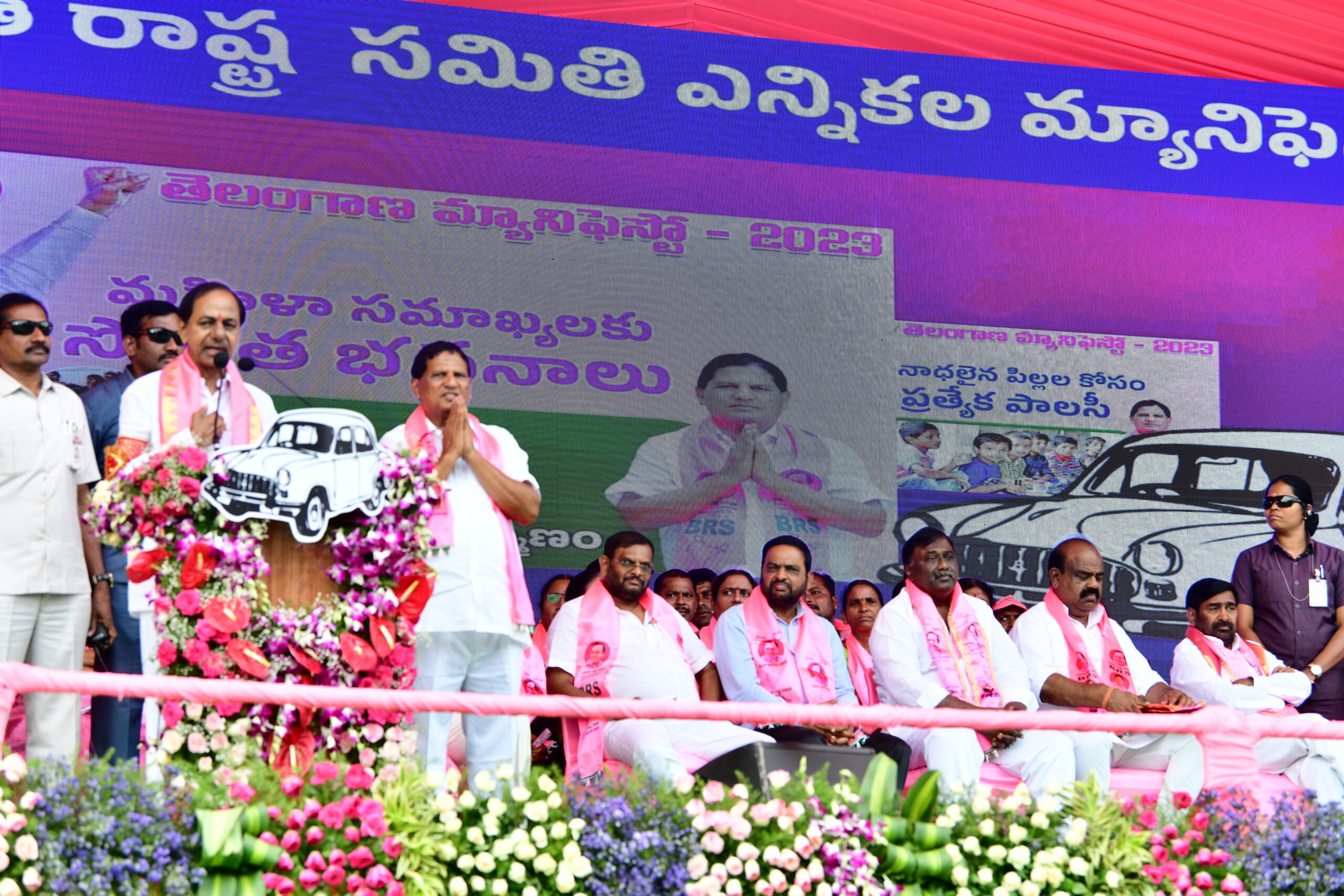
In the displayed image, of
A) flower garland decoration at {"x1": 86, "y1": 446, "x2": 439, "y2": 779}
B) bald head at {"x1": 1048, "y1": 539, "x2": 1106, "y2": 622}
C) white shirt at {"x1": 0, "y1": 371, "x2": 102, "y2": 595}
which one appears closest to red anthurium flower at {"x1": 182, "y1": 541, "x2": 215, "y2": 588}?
flower garland decoration at {"x1": 86, "y1": 446, "x2": 439, "y2": 779}

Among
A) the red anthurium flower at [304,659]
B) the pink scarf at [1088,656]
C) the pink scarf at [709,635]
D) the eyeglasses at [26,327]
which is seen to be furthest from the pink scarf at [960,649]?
the eyeglasses at [26,327]

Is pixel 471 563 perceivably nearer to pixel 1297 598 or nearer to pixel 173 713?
pixel 173 713

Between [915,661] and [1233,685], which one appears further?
[1233,685]

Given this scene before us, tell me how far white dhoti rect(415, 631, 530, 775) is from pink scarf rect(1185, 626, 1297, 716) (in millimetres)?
3432

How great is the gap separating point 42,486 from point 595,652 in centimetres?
193

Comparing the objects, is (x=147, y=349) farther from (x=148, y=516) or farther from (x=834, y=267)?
(x=834, y=267)

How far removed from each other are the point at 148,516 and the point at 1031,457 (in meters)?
5.01

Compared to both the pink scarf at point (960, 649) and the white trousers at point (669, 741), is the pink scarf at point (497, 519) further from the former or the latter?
the pink scarf at point (960, 649)

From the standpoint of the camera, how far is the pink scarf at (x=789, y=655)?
5.68 metres

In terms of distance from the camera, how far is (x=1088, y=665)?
5.74 m

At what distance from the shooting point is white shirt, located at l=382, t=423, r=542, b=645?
394cm

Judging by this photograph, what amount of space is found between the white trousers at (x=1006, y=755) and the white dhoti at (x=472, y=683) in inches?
63.7

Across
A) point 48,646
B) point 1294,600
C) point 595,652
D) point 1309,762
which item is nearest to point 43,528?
point 48,646

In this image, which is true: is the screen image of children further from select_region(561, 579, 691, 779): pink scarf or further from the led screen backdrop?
select_region(561, 579, 691, 779): pink scarf
